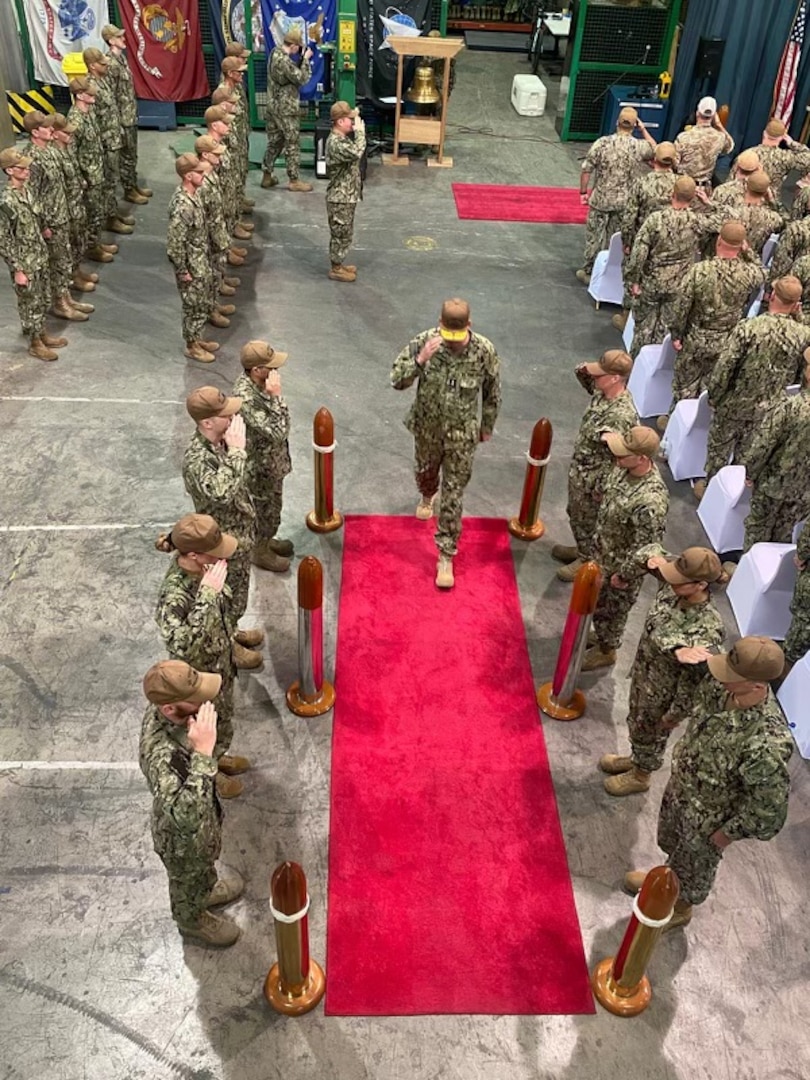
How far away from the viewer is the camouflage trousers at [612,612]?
518 centimetres

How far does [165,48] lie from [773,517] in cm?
1123

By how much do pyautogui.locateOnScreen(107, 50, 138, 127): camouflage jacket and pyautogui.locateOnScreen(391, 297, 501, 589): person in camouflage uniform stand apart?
6.95m

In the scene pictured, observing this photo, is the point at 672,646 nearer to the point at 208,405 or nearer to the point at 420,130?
the point at 208,405

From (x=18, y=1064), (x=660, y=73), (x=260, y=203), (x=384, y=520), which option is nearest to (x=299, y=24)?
(x=260, y=203)

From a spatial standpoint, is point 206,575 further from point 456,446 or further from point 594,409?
point 594,409

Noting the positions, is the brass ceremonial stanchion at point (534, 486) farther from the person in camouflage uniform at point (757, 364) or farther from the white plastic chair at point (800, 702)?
the white plastic chair at point (800, 702)

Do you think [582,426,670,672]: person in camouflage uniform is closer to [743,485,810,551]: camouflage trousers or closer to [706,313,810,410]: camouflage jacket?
[743,485,810,551]: camouflage trousers

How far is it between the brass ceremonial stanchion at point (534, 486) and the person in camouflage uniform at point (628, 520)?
1.03 metres

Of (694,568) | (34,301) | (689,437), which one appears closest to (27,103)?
(34,301)

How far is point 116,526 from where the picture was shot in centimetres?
637

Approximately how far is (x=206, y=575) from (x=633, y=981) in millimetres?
2562

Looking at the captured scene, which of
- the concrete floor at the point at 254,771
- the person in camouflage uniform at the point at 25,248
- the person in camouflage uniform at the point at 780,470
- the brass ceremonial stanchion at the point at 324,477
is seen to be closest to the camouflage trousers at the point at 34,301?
the person in camouflage uniform at the point at 25,248

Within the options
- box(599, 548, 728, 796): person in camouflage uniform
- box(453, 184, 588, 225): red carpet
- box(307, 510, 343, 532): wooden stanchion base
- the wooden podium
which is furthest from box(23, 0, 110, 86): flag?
box(599, 548, 728, 796): person in camouflage uniform

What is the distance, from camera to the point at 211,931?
13.1ft
